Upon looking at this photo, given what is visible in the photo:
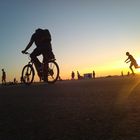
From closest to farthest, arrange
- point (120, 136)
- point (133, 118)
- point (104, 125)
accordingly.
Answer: point (120, 136) < point (104, 125) < point (133, 118)

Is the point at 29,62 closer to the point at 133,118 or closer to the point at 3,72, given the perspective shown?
the point at 133,118

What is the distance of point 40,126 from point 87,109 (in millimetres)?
1504

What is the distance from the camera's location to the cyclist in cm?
1598

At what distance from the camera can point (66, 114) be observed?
18.2 ft

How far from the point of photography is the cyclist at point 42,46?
16.0 m

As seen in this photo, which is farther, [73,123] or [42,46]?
[42,46]

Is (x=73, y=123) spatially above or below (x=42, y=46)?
below

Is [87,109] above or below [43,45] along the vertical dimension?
below

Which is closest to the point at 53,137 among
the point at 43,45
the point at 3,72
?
the point at 43,45

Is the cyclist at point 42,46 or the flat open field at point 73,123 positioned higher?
the cyclist at point 42,46

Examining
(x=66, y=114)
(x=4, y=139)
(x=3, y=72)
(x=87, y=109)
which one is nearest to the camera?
(x=4, y=139)

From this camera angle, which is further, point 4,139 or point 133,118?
point 133,118

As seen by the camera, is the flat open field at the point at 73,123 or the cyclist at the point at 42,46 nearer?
the flat open field at the point at 73,123

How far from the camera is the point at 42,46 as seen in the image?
643 inches
